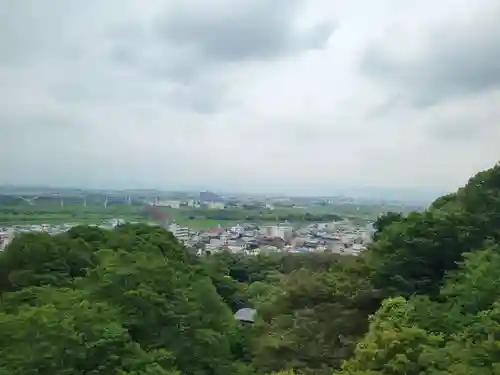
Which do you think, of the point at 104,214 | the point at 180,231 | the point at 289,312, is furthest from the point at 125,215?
the point at 289,312

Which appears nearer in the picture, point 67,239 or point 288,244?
point 67,239

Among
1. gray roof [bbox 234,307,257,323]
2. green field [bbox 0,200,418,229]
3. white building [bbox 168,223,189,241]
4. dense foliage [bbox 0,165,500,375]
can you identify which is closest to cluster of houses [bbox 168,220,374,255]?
white building [bbox 168,223,189,241]

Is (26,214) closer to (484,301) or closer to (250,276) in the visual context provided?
(250,276)

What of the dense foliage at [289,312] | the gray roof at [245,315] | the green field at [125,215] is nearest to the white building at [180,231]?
the green field at [125,215]

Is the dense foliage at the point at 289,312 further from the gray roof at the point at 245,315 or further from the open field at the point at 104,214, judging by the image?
the open field at the point at 104,214

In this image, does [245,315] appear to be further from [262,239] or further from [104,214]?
[104,214]

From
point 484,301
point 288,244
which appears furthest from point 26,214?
point 484,301

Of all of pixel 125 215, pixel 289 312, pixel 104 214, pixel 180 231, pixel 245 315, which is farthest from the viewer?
pixel 104 214

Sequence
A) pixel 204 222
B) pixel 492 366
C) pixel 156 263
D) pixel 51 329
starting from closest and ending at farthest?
pixel 492 366 < pixel 51 329 < pixel 156 263 < pixel 204 222
